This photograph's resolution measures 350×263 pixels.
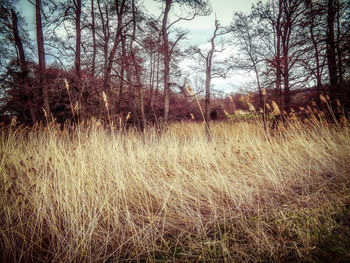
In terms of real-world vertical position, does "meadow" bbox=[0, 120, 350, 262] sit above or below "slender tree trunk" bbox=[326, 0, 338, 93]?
below

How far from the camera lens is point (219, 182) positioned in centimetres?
216

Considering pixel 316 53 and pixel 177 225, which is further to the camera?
pixel 316 53

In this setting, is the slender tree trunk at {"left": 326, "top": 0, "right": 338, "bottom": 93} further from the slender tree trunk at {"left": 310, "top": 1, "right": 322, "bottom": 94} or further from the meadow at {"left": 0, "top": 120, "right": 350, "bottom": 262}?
the meadow at {"left": 0, "top": 120, "right": 350, "bottom": 262}

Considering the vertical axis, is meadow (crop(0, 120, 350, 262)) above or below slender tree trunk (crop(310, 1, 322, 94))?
below

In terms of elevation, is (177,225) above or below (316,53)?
below

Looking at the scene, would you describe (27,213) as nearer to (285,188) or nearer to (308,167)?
(285,188)

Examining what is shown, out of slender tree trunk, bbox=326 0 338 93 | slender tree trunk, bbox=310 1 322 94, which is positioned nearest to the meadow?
slender tree trunk, bbox=310 1 322 94

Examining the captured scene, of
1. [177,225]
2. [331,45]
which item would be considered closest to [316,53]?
[331,45]

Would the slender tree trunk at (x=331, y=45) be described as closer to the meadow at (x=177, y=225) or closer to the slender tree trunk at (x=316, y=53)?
the slender tree trunk at (x=316, y=53)

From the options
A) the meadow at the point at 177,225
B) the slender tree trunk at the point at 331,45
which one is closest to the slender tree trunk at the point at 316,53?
the slender tree trunk at the point at 331,45

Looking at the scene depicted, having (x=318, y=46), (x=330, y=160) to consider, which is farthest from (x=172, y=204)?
(x=318, y=46)

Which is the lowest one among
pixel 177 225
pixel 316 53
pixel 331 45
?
pixel 177 225

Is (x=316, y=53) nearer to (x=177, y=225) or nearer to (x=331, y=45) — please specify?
(x=331, y=45)

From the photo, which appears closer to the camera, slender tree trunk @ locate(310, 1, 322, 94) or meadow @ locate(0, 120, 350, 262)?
meadow @ locate(0, 120, 350, 262)
